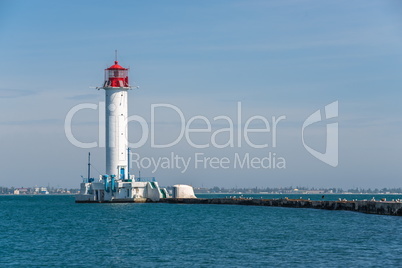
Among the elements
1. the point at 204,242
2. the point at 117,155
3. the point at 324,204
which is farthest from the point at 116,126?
the point at 204,242

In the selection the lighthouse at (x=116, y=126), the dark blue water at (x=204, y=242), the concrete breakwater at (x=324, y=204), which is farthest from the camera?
the lighthouse at (x=116, y=126)

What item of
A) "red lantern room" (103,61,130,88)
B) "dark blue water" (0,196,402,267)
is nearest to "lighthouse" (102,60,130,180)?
"red lantern room" (103,61,130,88)

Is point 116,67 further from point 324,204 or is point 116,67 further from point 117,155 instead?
point 324,204

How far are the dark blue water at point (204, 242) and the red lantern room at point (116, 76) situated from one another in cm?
3125

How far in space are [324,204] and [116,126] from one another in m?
27.7

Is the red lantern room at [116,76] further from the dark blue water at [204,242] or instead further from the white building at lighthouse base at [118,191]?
the dark blue water at [204,242]

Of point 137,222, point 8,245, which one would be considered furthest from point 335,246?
point 137,222

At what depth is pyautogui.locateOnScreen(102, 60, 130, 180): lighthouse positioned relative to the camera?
8988cm

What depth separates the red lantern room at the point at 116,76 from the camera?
Answer: 302 feet

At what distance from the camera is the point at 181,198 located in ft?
330

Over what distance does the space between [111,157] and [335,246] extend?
176 feet

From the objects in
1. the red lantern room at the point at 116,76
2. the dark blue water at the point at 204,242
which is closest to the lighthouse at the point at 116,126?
the red lantern room at the point at 116,76

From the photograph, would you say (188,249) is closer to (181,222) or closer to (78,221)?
(181,222)

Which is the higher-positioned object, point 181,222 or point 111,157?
point 111,157
